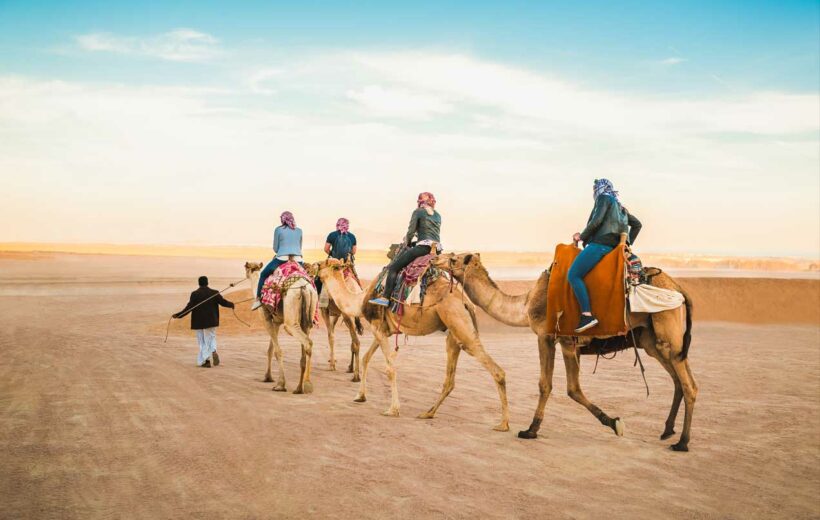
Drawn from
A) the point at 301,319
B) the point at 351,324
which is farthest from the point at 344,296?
the point at 351,324

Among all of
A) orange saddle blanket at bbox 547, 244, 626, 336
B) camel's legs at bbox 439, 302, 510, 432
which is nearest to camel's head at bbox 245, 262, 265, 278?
camel's legs at bbox 439, 302, 510, 432

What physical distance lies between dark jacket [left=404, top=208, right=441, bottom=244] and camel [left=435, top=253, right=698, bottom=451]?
0.67 metres

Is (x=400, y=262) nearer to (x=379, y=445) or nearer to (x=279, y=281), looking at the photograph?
(x=379, y=445)

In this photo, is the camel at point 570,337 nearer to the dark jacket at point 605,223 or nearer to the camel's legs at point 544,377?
the camel's legs at point 544,377

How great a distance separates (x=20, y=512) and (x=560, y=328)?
7203 millimetres

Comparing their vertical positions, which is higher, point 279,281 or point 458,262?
point 458,262

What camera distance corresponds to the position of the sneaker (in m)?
10.3

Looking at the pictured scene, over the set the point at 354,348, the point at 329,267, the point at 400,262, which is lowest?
the point at 354,348

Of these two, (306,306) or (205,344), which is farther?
(205,344)

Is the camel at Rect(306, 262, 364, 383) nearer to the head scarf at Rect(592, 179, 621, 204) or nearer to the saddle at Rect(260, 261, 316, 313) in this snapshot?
the saddle at Rect(260, 261, 316, 313)

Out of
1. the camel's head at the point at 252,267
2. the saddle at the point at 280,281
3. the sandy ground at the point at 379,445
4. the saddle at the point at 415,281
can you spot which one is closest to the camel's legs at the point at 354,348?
the sandy ground at the point at 379,445

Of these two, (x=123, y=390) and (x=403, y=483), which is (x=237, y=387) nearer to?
(x=123, y=390)

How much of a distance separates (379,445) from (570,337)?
327 cm

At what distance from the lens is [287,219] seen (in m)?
15.0
